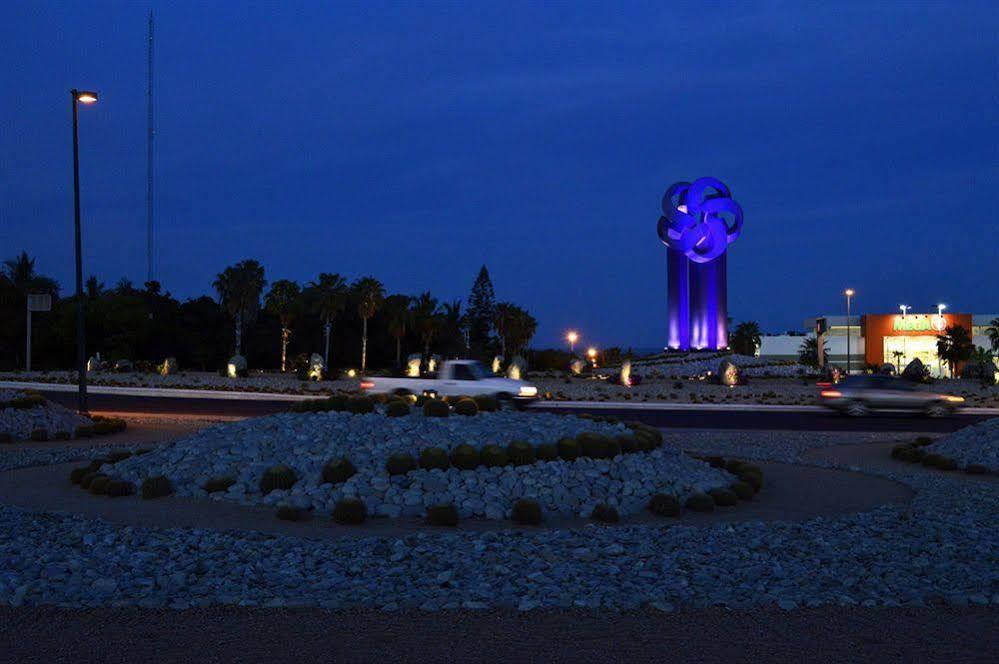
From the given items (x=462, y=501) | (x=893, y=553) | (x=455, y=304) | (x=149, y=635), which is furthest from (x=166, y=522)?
(x=455, y=304)

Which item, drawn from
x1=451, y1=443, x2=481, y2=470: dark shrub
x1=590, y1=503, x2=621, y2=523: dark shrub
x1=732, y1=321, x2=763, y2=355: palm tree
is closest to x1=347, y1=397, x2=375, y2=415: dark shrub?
x1=451, y1=443, x2=481, y2=470: dark shrub

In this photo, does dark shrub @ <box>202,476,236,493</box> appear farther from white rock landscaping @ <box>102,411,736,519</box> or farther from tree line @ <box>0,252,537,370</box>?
tree line @ <box>0,252,537,370</box>

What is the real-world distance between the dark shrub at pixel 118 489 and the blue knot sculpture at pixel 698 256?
6860cm

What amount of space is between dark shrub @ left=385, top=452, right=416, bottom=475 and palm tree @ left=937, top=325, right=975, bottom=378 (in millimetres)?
76816

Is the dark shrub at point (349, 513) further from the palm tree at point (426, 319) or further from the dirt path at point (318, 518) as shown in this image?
the palm tree at point (426, 319)

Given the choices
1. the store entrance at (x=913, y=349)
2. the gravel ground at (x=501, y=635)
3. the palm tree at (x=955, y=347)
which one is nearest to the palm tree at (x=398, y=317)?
the palm tree at (x=955, y=347)

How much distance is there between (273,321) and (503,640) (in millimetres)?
77810

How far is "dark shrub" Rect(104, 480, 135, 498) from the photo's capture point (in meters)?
12.9

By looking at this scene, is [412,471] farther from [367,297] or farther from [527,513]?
[367,297]

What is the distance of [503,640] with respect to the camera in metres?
6.43

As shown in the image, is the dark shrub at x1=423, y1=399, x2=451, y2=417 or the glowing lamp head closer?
the dark shrub at x1=423, y1=399, x2=451, y2=417

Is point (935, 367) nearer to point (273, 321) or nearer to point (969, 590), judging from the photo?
point (273, 321)

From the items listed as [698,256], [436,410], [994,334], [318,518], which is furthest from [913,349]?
[318,518]

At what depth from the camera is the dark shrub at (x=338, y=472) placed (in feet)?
40.5
